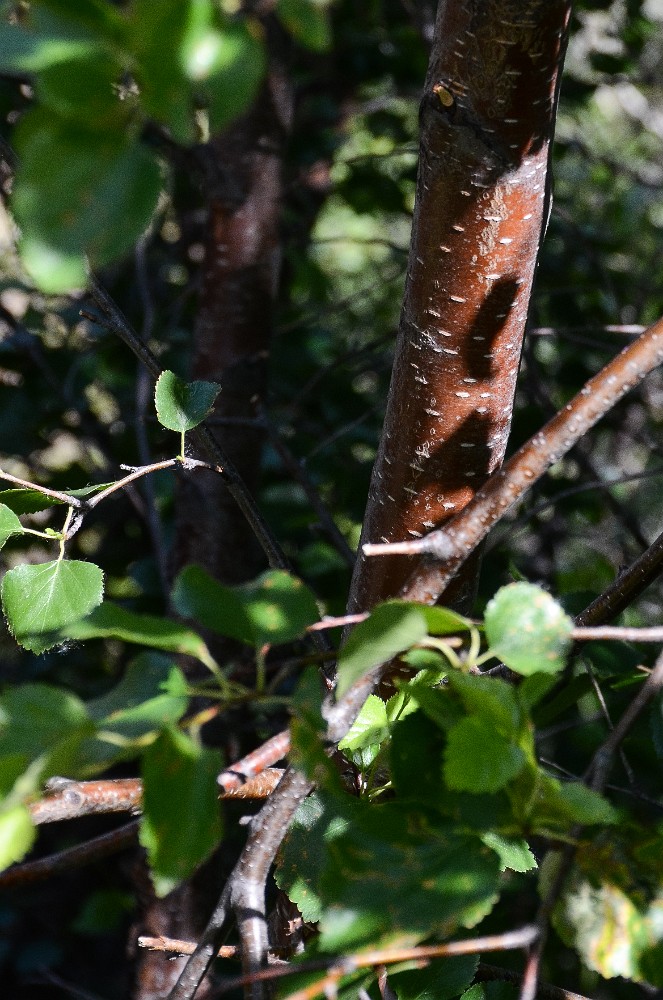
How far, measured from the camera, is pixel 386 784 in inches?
18.4

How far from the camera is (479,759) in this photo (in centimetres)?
32

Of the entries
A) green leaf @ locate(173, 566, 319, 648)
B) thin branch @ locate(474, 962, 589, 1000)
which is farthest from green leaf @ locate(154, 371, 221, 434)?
thin branch @ locate(474, 962, 589, 1000)

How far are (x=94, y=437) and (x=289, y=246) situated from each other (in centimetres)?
46

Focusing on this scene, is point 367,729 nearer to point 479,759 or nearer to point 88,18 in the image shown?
point 479,759

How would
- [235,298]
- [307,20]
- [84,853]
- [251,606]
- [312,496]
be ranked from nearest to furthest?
[307,20]
[251,606]
[84,853]
[312,496]
[235,298]

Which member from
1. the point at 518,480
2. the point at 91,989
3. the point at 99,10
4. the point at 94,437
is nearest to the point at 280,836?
the point at 518,480

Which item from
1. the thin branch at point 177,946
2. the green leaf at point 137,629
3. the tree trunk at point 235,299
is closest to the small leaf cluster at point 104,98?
the green leaf at point 137,629

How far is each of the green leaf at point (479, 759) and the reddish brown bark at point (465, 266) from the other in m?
0.18

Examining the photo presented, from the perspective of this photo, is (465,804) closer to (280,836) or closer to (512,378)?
(280,836)

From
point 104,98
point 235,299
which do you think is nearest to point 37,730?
point 104,98

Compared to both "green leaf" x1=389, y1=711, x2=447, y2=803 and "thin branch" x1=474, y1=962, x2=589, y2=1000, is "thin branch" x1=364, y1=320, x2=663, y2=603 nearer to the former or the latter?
"green leaf" x1=389, y1=711, x2=447, y2=803

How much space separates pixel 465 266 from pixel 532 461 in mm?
128

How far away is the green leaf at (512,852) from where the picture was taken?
413mm

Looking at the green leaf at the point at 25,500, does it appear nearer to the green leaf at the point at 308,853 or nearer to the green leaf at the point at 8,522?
the green leaf at the point at 8,522
